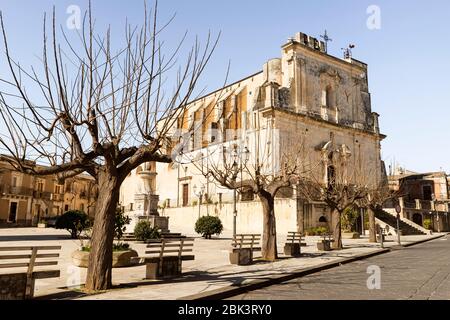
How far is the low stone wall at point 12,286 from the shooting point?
526 cm

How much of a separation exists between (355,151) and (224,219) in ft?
51.2

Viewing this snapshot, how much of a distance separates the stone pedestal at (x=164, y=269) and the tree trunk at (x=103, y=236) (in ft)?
3.98

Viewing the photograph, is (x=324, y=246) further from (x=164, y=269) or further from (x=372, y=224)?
(x=164, y=269)

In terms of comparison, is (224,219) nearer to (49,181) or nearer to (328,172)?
(328,172)

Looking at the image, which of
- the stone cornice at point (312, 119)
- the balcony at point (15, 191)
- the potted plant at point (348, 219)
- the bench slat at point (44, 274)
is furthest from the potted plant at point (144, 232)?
the balcony at point (15, 191)

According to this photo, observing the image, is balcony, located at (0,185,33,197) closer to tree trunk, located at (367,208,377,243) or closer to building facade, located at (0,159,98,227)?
building facade, located at (0,159,98,227)

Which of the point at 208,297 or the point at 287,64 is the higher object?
the point at 287,64

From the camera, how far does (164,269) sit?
25.9ft

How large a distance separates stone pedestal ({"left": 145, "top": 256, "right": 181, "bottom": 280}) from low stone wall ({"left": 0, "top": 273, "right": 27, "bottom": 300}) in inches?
103

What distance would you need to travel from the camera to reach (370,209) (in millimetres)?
20938

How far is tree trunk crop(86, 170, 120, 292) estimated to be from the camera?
21.1 ft

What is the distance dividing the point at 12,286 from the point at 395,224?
98.3 ft

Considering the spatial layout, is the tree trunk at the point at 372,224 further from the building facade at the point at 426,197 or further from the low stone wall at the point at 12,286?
the low stone wall at the point at 12,286
